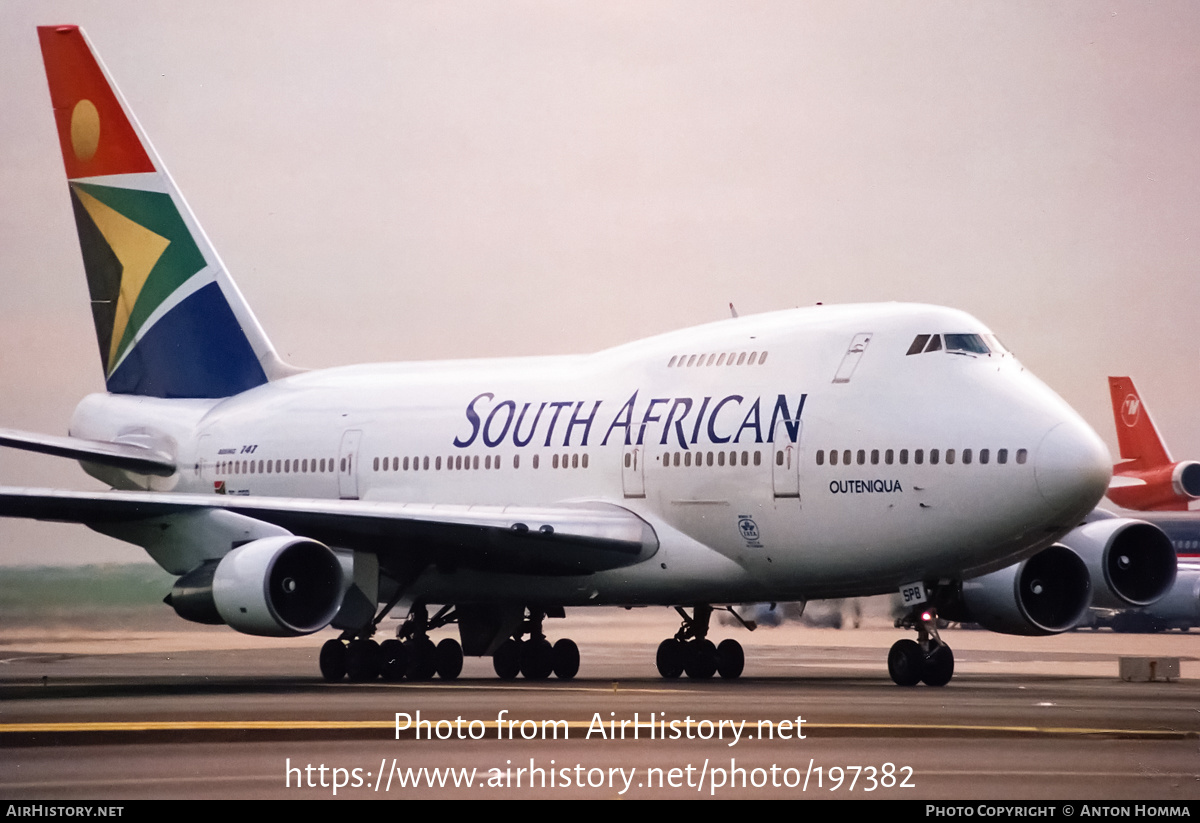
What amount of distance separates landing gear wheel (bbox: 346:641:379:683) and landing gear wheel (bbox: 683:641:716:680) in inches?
161

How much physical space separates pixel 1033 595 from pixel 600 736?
10.3 m

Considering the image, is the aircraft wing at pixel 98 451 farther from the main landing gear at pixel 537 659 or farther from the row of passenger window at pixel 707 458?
the row of passenger window at pixel 707 458

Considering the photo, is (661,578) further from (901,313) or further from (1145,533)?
(1145,533)

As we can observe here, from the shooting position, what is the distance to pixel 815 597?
21625 millimetres

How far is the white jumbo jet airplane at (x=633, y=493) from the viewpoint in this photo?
19828mm

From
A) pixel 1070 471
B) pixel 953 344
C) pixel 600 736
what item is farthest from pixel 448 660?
pixel 600 736

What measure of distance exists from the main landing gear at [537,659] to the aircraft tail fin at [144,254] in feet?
23.7

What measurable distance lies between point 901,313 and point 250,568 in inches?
312

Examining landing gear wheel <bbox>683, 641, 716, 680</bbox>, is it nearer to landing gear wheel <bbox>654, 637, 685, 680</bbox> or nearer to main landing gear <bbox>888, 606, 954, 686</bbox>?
landing gear wheel <bbox>654, 637, 685, 680</bbox>

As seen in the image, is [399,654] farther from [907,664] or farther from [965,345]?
[965,345]

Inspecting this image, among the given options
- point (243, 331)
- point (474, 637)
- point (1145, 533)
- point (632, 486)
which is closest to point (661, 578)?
point (632, 486)

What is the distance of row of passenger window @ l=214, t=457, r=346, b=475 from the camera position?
2678 cm

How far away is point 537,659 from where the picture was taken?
963 inches

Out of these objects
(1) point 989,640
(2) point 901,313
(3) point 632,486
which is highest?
(2) point 901,313
